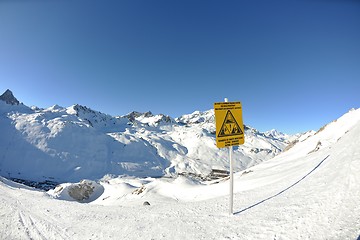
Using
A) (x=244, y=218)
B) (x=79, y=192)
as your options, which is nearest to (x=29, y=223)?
(x=244, y=218)

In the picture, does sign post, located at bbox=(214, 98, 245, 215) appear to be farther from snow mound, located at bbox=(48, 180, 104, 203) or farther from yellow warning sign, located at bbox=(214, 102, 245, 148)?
snow mound, located at bbox=(48, 180, 104, 203)

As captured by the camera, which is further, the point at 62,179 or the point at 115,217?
the point at 62,179

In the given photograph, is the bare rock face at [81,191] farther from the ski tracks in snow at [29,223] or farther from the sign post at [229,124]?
the sign post at [229,124]

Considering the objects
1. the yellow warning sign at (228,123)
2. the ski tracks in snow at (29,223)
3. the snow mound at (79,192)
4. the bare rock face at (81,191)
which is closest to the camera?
the yellow warning sign at (228,123)

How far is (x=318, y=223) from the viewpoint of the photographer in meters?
5.30

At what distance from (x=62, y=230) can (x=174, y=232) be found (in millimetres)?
3888

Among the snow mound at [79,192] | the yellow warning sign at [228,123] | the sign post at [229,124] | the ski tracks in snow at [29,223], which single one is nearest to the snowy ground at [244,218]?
the ski tracks in snow at [29,223]

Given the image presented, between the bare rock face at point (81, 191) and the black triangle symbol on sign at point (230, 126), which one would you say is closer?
the black triangle symbol on sign at point (230, 126)

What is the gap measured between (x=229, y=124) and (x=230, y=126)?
0.25 feet

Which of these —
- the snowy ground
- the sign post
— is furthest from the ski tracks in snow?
the sign post

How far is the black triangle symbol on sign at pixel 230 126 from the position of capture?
6.58 m

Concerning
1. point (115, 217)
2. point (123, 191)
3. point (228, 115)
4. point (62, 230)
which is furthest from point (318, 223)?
point (123, 191)

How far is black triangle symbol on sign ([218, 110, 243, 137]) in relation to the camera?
6.58 metres

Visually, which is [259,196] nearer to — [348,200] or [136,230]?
[348,200]
